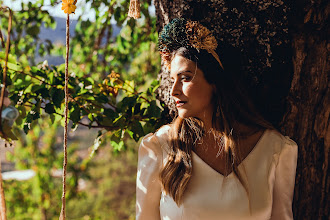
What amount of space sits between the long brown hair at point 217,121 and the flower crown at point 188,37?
23mm

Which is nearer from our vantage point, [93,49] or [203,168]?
[203,168]

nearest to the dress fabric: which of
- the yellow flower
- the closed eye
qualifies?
the closed eye

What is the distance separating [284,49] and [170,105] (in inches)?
23.6

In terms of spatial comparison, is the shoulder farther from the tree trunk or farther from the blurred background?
the blurred background

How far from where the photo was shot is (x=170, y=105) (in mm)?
1952

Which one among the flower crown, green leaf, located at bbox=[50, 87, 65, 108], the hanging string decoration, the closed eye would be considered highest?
the hanging string decoration

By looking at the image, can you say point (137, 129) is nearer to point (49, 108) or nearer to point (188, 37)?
point (49, 108)

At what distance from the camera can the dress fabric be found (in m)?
1.63

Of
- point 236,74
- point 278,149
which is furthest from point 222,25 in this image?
point 278,149

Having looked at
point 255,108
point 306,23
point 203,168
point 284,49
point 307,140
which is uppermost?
point 306,23

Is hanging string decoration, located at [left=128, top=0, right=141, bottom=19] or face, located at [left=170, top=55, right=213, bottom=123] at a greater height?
hanging string decoration, located at [left=128, top=0, right=141, bottom=19]

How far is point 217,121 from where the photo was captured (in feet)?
5.84

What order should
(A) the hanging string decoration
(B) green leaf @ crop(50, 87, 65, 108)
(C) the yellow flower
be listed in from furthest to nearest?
(B) green leaf @ crop(50, 87, 65, 108), (A) the hanging string decoration, (C) the yellow flower

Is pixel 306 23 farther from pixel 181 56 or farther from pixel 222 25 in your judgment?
pixel 181 56
